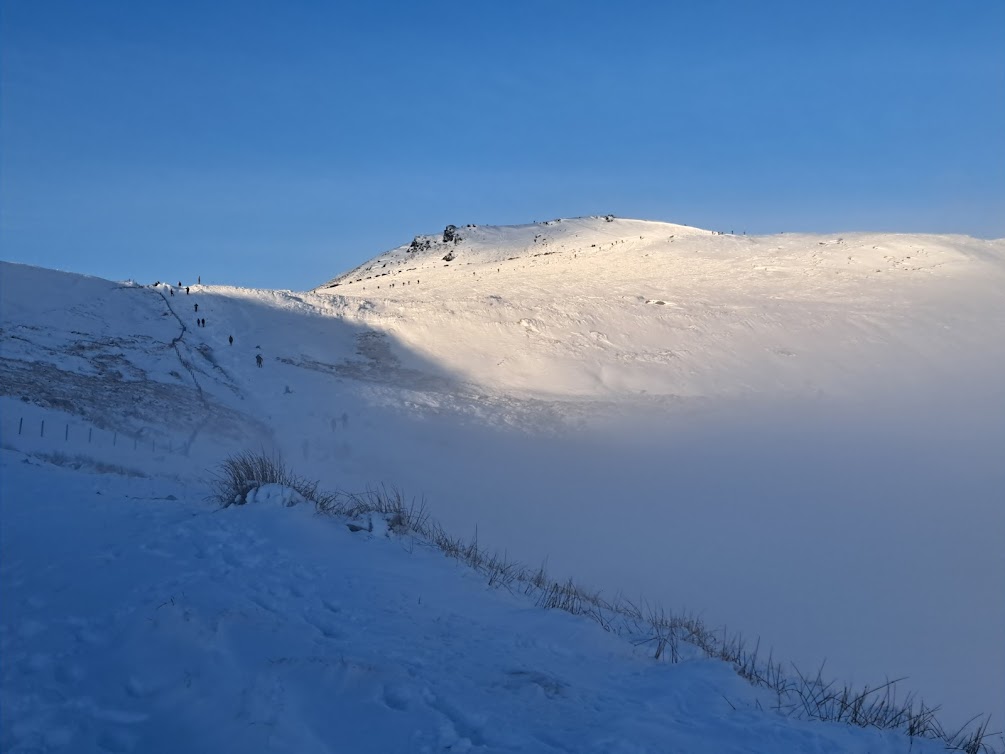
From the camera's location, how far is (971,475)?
1409 cm

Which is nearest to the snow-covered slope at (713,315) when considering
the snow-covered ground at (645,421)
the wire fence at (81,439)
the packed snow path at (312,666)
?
the snow-covered ground at (645,421)

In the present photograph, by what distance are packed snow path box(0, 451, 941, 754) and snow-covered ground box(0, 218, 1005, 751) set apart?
0.12 m

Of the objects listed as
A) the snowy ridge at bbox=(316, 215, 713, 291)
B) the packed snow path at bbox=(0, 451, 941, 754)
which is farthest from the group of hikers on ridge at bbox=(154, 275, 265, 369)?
the snowy ridge at bbox=(316, 215, 713, 291)

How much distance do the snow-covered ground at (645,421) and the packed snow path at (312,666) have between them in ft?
0.39

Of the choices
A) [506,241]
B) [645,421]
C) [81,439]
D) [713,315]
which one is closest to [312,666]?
[81,439]

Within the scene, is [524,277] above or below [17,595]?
above

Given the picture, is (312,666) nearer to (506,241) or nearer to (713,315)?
(713,315)

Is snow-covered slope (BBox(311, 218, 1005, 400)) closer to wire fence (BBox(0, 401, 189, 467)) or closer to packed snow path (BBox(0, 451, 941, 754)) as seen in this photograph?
wire fence (BBox(0, 401, 189, 467))

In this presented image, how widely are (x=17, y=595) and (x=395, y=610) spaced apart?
242cm

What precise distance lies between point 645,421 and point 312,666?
14.4 m

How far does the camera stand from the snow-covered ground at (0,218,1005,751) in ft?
32.0

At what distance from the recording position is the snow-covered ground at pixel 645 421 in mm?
9750

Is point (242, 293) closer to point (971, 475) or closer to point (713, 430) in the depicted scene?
point (713, 430)

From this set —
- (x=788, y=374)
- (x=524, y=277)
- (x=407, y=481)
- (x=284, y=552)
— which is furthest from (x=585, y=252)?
(x=284, y=552)
